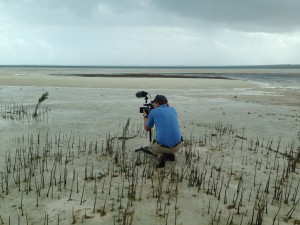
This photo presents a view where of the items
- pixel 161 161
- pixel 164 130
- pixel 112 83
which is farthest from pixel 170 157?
pixel 112 83

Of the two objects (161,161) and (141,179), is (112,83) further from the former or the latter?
(141,179)

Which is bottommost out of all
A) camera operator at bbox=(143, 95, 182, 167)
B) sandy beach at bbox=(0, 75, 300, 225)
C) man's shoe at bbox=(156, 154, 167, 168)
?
sandy beach at bbox=(0, 75, 300, 225)

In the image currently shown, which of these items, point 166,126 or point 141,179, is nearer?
point 141,179

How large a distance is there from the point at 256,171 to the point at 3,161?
565cm

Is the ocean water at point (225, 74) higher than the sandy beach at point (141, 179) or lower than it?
higher

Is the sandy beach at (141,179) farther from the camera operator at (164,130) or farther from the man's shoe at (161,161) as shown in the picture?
the camera operator at (164,130)

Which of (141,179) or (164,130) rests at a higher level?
(164,130)

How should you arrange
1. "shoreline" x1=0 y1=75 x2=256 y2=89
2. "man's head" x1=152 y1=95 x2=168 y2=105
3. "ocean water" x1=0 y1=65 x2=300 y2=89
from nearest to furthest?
1. "man's head" x1=152 y1=95 x2=168 y2=105
2. "shoreline" x1=0 y1=75 x2=256 y2=89
3. "ocean water" x1=0 y1=65 x2=300 y2=89

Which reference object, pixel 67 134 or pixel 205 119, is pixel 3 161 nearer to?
pixel 67 134

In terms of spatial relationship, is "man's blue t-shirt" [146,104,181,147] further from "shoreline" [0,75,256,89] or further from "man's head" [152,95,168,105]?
"shoreline" [0,75,256,89]

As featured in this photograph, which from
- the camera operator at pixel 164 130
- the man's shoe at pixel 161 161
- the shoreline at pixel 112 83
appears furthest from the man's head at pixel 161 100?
the shoreline at pixel 112 83

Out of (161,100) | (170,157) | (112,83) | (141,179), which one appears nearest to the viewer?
(141,179)

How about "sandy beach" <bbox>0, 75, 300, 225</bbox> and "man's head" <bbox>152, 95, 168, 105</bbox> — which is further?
"man's head" <bbox>152, 95, 168, 105</bbox>

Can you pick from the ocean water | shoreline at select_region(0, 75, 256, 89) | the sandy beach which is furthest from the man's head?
the ocean water
